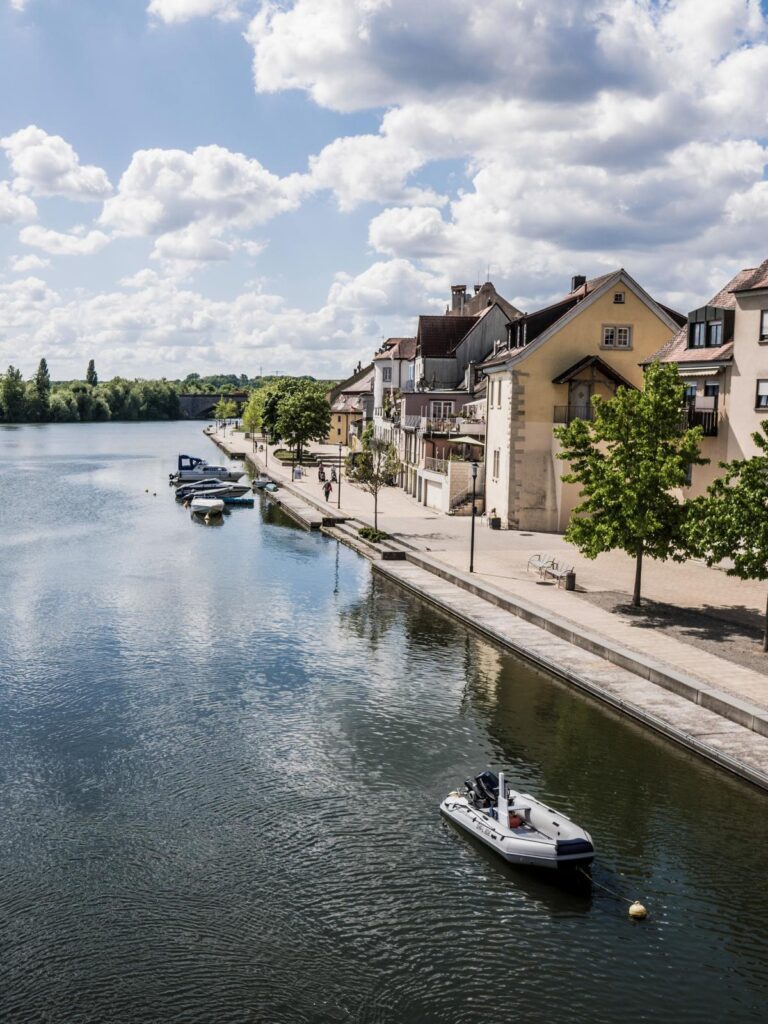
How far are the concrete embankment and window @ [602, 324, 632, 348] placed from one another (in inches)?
798

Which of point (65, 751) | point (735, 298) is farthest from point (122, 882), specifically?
point (735, 298)

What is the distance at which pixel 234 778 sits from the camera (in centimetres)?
2397

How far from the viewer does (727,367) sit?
45.9 metres

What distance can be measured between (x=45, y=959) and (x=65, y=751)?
945 cm

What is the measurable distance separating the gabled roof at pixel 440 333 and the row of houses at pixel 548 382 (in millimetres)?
84

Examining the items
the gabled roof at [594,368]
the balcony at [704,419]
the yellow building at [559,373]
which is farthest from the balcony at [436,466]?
the balcony at [704,419]

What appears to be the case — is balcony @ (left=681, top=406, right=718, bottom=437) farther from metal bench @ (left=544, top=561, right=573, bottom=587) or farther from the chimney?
the chimney

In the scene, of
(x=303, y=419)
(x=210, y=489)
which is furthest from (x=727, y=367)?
(x=303, y=419)

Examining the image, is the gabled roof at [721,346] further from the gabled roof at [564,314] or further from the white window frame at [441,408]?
the white window frame at [441,408]

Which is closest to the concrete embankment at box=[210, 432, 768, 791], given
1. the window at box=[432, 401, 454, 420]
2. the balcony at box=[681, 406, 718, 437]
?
the balcony at box=[681, 406, 718, 437]

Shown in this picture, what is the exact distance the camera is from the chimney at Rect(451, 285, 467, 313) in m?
98.4

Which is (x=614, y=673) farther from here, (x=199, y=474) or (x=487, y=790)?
(x=199, y=474)

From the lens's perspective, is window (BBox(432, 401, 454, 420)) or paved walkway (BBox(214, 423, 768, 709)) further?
window (BBox(432, 401, 454, 420))

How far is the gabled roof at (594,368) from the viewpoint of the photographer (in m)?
58.5
